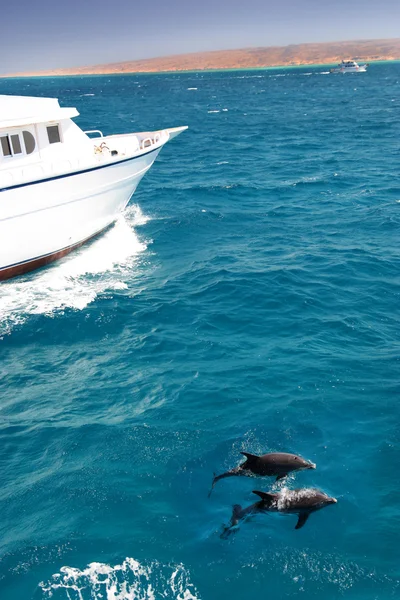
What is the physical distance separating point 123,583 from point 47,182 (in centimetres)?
1644

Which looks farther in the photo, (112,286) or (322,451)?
(112,286)

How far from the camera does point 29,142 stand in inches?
906

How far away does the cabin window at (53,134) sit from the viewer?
2365cm

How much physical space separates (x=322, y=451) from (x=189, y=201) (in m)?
22.1

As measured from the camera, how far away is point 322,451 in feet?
40.7

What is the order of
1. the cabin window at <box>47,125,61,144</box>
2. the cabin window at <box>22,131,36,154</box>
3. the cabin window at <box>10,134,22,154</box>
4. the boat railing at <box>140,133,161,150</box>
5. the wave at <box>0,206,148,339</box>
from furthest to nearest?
1. the boat railing at <box>140,133,161,150</box>
2. the cabin window at <box>47,125,61,144</box>
3. the cabin window at <box>22,131,36,154</box>
4. the cabin window at <box>10,134,22,154</box>
5. the wave at <box>0,206,148,339</box>

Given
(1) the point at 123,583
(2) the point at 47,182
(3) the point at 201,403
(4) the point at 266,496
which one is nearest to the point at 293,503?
(4) the point at 266,496

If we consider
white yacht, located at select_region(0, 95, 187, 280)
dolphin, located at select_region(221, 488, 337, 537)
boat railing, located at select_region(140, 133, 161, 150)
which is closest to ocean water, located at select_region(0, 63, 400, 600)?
dolphin, located at select_region(221, 488, 337, 537)

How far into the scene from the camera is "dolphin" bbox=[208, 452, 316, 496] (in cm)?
1113

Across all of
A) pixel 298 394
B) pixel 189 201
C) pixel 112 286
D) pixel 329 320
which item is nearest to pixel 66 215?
pixel 112 286

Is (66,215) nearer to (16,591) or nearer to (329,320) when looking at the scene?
(329,320)

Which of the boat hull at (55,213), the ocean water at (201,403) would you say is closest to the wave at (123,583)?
the ocean water at (201,403)

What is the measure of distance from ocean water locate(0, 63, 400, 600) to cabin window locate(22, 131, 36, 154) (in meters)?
4.90

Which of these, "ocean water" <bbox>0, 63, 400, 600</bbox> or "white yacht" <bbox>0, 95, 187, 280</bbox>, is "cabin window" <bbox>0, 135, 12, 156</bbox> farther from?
"ocean water" <bbox>0, 63, 400, 600</bbox>
